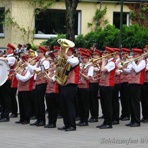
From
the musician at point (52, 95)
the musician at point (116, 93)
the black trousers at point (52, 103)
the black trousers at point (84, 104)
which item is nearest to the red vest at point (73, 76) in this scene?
the musician at point (52, 95)

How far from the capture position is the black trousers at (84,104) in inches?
638

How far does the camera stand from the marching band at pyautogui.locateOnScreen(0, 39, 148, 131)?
14.9 meters

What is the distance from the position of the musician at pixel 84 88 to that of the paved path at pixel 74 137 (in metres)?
0.33

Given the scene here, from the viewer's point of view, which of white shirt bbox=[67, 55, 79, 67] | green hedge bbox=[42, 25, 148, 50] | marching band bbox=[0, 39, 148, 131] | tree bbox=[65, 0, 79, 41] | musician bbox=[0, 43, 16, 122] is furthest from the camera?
tree bbox=[65, 0, 79, 41]

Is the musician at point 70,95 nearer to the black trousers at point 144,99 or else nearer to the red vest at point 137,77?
the red vest at point 137,77

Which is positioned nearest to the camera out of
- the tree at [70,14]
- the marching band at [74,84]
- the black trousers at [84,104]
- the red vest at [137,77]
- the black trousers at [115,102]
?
the marching band at [74,84]

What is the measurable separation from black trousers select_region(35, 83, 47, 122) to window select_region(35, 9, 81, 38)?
19.5m

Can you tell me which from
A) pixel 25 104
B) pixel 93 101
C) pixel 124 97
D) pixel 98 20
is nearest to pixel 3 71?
pixel 25 104

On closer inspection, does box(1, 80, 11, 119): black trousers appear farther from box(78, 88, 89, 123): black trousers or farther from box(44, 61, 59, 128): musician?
box(78, 88, 89, 123): black trousers

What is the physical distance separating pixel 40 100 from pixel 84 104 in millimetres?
1145

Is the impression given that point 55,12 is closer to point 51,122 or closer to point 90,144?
point 51,122

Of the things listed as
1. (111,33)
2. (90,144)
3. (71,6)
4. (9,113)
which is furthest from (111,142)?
(111,33)

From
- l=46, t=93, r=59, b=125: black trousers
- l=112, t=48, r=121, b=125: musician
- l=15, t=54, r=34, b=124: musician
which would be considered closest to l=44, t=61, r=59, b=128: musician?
l=46, t=93, r=59, b=125: black trousers

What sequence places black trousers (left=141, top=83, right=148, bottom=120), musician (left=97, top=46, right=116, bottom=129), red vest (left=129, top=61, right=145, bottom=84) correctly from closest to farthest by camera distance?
musician (left=97, top=46, right=116, bottom=129) → red vest (left=129, top=61, right=145, bottom=84) → black trousers (left=141, top=83, right=148, bottom=120)
